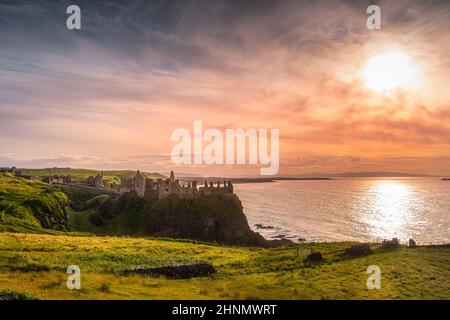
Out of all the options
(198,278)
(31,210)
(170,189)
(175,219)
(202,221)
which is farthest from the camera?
(170,189)

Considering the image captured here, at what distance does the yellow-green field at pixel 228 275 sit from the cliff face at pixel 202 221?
152 feet

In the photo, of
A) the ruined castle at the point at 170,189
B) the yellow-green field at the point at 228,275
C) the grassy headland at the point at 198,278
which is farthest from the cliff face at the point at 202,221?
the yellow-green field at the point at 228,275

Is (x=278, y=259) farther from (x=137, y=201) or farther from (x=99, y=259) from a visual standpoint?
(x=137, y=201)

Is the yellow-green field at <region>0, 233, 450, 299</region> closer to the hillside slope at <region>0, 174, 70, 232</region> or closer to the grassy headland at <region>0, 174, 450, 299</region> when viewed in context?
the grassy headland at <region>0, 174, 450, 299</region>

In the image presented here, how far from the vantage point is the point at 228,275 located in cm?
4438

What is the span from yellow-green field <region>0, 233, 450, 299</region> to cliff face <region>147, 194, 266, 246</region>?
4633 cm

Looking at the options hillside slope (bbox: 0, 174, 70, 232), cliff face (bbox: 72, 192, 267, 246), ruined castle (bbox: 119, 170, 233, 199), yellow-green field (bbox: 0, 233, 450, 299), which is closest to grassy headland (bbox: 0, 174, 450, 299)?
yellow-green field (bbox: 0, 233, 450, 299)

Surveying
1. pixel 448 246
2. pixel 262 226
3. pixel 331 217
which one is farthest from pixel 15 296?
pixel 331 217

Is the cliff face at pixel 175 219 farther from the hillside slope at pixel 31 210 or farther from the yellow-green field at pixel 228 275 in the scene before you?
the yellow-green field at pixel 228 275

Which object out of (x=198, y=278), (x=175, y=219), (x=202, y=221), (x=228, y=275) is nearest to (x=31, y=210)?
(x=175, y=219)

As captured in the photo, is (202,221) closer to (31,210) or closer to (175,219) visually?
(175,219)

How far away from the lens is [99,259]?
160ft

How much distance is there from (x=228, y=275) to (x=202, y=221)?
65650 mm
